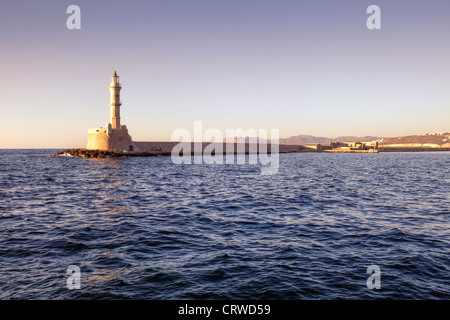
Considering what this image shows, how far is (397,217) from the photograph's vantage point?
13.0 metres

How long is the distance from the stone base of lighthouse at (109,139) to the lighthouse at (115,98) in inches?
80.1

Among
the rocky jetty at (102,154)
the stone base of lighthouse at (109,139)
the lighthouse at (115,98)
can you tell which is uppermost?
the lighthouse at (115,98)

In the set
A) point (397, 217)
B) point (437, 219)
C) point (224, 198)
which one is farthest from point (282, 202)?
point (437, 219)

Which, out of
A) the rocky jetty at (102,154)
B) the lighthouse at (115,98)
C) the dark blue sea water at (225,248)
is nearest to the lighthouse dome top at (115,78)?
the lighthouse at (115,98)

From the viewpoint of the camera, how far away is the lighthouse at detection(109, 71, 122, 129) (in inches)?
2448

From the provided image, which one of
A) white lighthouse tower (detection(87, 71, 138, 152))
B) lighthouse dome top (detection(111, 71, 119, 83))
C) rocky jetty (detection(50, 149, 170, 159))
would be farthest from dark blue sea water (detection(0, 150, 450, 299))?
lighthouse dome top (detection(111, 71, 119, 83))

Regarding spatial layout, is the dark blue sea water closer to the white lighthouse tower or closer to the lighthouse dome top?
the white lighthouse tower

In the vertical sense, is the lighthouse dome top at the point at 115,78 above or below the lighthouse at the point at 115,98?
above

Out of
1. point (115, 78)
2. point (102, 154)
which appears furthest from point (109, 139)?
point (115, 78)

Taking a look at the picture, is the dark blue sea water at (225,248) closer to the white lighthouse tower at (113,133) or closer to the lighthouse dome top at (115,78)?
the white lighthouse tower at (113,133)

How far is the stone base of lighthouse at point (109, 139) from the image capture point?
214 feet

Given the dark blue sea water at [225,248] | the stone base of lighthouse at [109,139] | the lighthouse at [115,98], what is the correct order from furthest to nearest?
the stone base of lighthouse at [109,139] < the lighthouse at [115,98] < the dark blue sea water at [225,248]

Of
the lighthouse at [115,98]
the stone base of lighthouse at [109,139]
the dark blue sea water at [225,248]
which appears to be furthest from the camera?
the stone base of lighthouse at [109,139]
